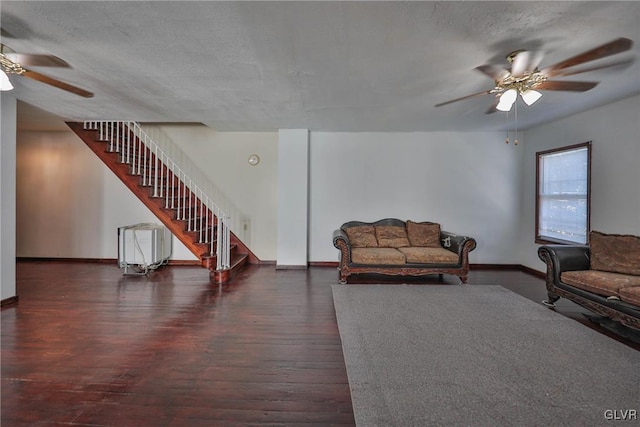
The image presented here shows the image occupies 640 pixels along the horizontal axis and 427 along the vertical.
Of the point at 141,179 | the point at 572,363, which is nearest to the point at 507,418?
the point at 572,363

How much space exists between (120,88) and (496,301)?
5.09 meters

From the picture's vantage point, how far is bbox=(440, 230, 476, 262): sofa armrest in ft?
14.1

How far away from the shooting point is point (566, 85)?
2.86 meters

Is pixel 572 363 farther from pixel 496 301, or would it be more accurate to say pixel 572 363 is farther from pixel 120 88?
pixel 120 88

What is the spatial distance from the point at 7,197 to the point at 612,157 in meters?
7.37

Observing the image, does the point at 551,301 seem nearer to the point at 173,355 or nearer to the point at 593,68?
the point at 593,68

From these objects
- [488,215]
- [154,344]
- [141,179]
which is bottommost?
[154,344]

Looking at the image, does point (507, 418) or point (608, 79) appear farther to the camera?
point (608, 79)

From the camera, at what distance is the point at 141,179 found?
15.5ft

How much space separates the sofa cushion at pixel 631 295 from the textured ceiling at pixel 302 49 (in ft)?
6.67

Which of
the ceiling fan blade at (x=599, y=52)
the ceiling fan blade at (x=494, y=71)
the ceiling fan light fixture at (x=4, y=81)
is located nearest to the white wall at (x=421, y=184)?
the ceiling fan blade at (x=494, y=71)

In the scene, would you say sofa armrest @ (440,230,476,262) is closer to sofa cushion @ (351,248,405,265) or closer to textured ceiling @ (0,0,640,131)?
sofa cushion @ (351,248,405,265)

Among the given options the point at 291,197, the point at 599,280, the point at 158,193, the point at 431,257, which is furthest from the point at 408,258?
the point at 158,193

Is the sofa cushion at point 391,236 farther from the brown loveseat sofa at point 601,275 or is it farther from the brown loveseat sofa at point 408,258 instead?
the brown loveseat sofa at point 601,275
